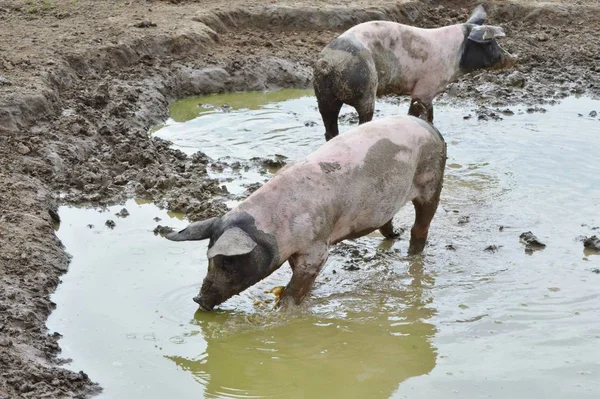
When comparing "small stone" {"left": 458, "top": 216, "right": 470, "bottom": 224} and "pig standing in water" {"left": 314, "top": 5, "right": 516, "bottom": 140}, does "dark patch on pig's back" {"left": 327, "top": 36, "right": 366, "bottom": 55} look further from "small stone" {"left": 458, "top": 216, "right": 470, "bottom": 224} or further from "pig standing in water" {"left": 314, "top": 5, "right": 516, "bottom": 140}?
"small stone" {"left": 458, "top": 216, "right": 470, "bottom": 224}

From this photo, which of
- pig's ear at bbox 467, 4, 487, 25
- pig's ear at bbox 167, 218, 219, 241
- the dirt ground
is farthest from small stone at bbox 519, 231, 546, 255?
pig's ear at bbox 467, 4, 487, 25

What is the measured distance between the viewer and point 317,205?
6047 millimetres

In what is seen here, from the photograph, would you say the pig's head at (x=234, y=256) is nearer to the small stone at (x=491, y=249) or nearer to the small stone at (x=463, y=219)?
the small stone at (x=491, y=249)

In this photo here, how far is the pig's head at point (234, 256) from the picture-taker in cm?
575

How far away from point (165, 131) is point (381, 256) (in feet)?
12.9

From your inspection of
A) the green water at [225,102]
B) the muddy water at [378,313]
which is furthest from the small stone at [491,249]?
the green water at [225,102]

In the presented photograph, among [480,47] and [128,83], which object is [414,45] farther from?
[128,83]

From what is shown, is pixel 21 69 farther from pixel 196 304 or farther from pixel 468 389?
pixel 468 389

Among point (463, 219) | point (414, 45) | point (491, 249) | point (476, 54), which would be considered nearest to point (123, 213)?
point (463, 219)

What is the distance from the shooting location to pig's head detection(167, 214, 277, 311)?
575 centimetres

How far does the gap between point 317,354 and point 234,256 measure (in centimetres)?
78

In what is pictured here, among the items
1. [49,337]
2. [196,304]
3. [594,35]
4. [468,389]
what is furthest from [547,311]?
[594,35]

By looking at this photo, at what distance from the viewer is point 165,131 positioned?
34.2ft

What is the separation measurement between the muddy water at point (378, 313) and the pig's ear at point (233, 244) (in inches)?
26.6
